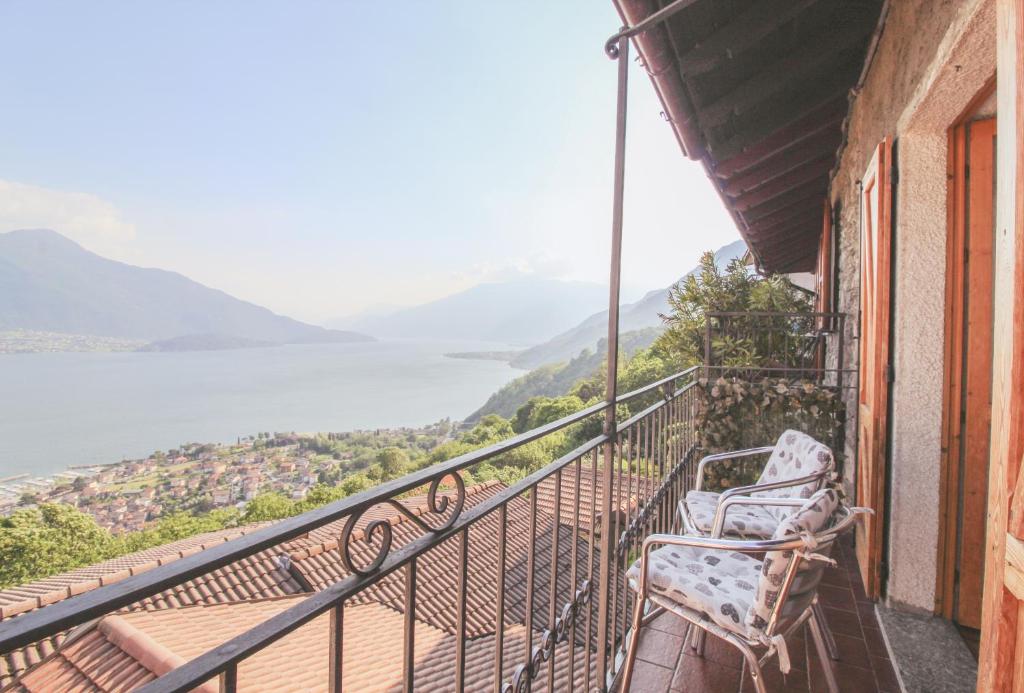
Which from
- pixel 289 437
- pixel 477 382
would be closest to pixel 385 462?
pixel 289 437

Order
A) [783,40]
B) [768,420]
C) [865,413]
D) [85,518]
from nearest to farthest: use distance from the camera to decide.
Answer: [865,413] → [783,40] → [768,420] → [85,518]

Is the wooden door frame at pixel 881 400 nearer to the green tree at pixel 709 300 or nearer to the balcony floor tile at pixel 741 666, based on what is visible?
the balcony floor tile at pixel 741 666

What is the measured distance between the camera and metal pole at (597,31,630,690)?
1.55 meters

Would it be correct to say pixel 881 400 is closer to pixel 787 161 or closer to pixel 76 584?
pixel 787 161

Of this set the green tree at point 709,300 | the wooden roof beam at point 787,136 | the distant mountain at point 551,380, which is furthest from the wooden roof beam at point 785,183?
the distant mountain at point 551,380

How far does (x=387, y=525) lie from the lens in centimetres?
75

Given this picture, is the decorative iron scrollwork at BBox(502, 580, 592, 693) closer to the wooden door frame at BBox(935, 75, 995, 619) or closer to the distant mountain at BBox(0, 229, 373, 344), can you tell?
the wooden door frame at BBox(935, 75, 995, 619)

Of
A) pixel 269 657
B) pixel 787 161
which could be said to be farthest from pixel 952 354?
pixel 269 657

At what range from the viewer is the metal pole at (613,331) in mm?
1546

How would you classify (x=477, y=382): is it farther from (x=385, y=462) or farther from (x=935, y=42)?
(x=935, y=42)

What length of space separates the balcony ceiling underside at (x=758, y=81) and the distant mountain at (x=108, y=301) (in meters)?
72.6

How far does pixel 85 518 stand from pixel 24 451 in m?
36.2

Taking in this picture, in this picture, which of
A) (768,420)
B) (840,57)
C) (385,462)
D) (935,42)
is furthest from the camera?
(385,462)

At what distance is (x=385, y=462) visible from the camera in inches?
1142
